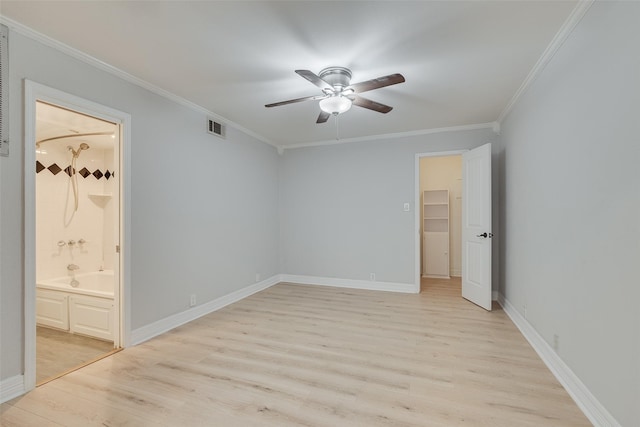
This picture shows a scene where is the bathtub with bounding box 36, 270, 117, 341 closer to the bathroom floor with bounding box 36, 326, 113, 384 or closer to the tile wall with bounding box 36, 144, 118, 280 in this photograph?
the bathroom floor with bounding box 36, 326, 113, 384

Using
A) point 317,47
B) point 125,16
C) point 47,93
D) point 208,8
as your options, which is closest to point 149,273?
point 47,93

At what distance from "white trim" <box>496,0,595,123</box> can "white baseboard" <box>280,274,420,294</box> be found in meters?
3.01

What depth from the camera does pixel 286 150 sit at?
5.49 meters

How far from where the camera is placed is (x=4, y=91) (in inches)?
76.2

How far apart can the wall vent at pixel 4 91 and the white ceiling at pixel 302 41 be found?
0.51 ft

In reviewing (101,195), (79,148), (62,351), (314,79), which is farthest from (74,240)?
(314,79)

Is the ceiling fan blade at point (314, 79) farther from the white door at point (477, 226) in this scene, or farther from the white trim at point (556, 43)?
the white door at point (477, 226)

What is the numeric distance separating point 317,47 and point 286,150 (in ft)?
10.9

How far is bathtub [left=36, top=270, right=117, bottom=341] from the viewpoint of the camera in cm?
291

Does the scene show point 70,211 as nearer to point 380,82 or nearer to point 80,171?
point 80,171

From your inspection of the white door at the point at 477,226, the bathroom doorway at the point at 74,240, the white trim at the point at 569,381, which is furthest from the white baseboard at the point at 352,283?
the bathroom doorway at the point at 74,240

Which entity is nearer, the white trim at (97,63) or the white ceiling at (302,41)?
the white ceiling at (302,41)

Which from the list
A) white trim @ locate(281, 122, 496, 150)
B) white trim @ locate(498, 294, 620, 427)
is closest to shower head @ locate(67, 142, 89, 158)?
white trim @ locate(281, 122, 496, 150)

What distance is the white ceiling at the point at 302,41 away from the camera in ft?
6.04
